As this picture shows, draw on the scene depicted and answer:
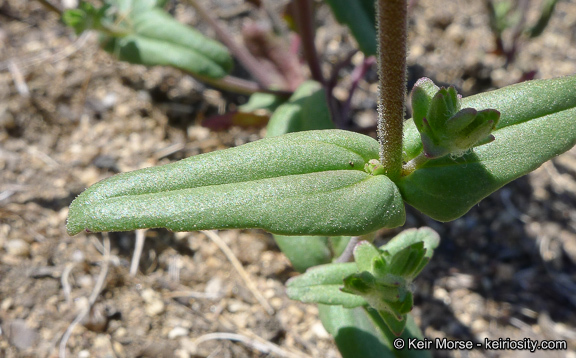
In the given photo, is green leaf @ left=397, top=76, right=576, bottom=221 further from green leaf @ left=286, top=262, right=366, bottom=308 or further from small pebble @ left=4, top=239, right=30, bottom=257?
small pebble @ left=4, top=239, right=30, bottom=257

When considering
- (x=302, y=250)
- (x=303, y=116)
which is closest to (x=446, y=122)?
(x=302, y=250)

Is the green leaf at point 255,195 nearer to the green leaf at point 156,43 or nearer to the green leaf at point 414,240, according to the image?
the green leaf at point 414,240

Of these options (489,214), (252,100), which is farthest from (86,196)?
(489,214)

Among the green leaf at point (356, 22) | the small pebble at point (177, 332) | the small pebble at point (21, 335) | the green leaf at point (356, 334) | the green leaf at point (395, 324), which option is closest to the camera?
the green leaf at point (395, 324)

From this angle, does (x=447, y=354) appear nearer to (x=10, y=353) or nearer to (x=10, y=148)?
(x=10, y=353)

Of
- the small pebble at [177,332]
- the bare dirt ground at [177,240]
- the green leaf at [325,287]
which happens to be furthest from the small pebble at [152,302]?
the green leaf at [325,287]

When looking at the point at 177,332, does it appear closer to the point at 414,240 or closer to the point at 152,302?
the point at 152,302
